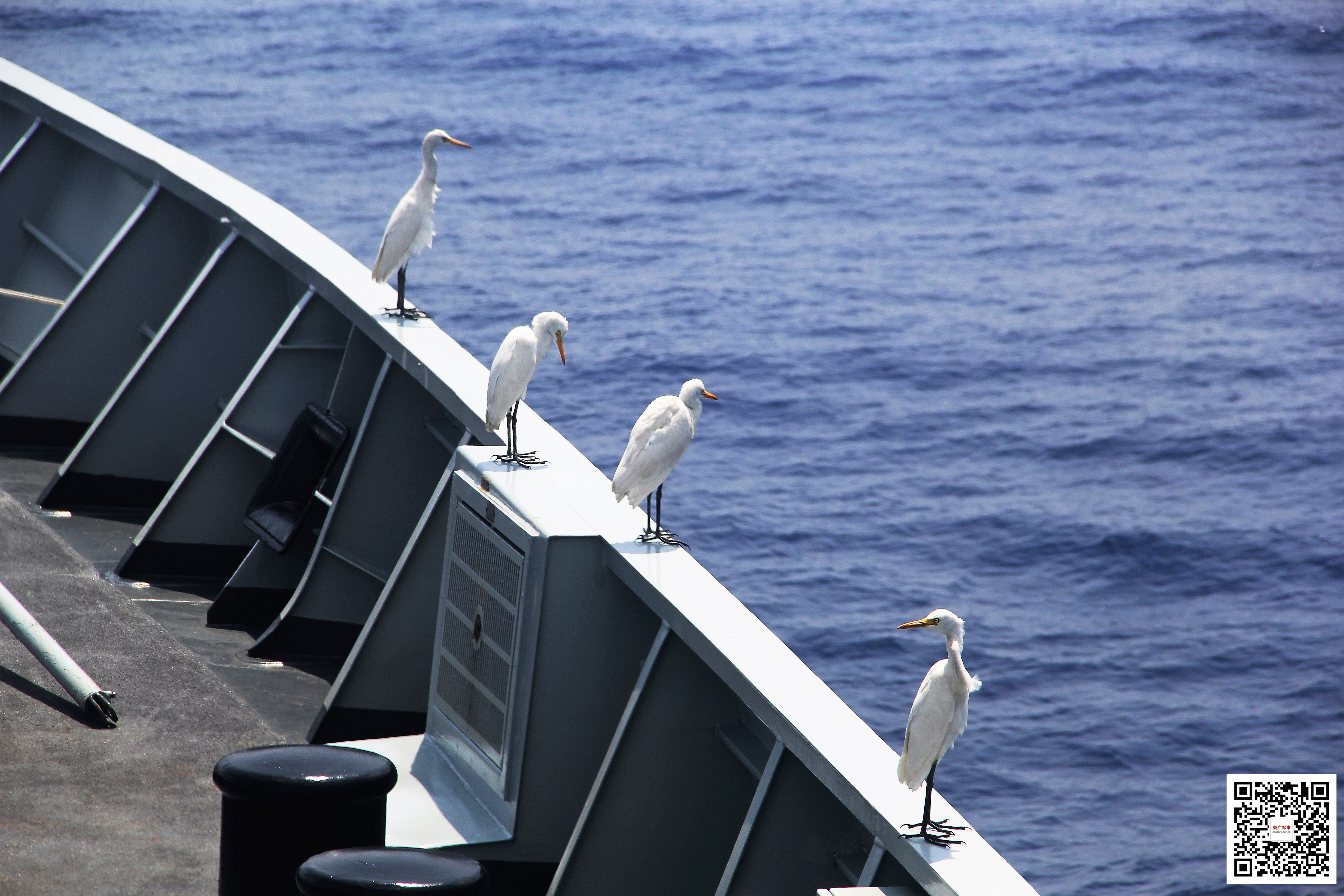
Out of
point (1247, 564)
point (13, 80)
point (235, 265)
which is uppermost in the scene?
point (13, 80)

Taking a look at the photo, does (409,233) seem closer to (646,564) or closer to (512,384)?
(512,384)

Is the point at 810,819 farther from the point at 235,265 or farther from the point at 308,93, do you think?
the point at 308,93

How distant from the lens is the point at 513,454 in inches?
187

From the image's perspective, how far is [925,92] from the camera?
3300cm

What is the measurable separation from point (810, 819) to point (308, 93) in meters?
32.5

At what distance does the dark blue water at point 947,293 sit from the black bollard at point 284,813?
7.44 m

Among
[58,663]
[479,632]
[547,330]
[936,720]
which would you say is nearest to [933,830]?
[936,720]

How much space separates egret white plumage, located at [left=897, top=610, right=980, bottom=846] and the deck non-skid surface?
211 cm

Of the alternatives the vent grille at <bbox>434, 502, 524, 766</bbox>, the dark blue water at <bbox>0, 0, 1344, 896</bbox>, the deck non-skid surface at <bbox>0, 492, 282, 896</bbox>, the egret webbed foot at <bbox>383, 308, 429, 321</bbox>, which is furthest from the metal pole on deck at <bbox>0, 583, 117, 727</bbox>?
the dark blue water at <bbox>0, 0, 1344, 896</bbox>

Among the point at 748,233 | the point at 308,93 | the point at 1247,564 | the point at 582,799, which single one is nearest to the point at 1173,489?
the point at 1247,564

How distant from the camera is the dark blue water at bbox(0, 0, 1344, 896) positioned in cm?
1280

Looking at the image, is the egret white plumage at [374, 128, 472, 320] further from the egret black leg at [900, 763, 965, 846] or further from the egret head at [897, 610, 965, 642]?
the egret black leg at [900, 763, 965, 846]

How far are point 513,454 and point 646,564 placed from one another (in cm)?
81

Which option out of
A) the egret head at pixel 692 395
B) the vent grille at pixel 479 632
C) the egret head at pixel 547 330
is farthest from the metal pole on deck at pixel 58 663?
the egret head at pixel 692 395
